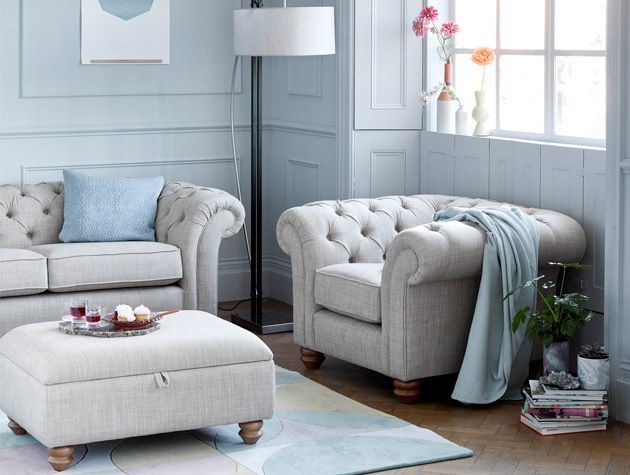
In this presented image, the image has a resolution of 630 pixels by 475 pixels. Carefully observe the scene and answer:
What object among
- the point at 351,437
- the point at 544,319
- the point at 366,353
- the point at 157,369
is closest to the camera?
the point at 157,369

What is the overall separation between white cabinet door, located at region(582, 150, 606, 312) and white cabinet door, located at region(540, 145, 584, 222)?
0.04 metres

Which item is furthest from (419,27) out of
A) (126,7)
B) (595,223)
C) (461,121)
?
(126,7)

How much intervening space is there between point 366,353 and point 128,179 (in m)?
1.83

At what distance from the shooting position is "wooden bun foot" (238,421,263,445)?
419cm

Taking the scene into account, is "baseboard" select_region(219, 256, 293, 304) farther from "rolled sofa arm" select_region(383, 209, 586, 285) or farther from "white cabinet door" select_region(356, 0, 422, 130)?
"rolled sofa arm" select_region(383, 209, 586, 285)

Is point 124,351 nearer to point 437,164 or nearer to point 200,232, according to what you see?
point 200,232

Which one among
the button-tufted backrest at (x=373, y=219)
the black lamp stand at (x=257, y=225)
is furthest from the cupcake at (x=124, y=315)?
the black lamp stand at (x=257, y=225)

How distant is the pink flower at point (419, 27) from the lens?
19.7 feet

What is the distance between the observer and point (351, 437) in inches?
169

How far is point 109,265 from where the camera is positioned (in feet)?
18.4

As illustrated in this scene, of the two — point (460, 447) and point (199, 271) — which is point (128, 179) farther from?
point (460, 447)

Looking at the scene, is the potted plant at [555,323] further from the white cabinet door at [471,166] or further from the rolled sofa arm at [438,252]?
the white cabinet door at [471,166]

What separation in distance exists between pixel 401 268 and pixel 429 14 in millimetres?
1808

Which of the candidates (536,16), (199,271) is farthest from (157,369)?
(536,16)
